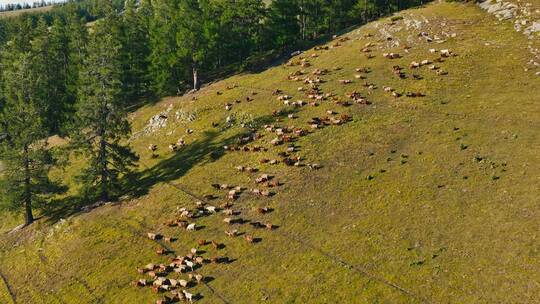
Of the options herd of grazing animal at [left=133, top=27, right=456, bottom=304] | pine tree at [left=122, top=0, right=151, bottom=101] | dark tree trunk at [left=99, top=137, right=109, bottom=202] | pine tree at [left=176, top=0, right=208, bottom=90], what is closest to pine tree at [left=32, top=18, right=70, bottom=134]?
pine tree at [left=122, top=0, right=151, bottom=101]

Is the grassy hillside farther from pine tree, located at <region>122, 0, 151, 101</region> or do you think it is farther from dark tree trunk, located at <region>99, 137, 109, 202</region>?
pine tree, located at <region>122, 0, 151, 101</region>

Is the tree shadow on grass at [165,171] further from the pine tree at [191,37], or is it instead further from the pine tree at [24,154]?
the pine tree at [191,37]

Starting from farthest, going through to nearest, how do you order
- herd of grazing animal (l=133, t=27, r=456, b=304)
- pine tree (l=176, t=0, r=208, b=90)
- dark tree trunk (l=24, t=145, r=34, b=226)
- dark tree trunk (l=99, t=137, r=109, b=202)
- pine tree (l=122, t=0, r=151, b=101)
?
pine tree (l=122, t=0, r=151, b=101) < pine tree (l=176, t=0, r=208, b=90) < dark tree trunk (l=24, t=145, r=34, b=226) < dark tree trunk (l=99, t=137, r=109, b=202) < herd of grazing animal (l=133, t=27, r=456, b=304)

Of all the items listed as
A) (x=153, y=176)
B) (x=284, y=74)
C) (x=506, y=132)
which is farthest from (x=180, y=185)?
(x=506, y=132)

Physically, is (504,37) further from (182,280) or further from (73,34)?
(73,34)

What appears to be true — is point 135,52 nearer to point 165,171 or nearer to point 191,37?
point 191,37

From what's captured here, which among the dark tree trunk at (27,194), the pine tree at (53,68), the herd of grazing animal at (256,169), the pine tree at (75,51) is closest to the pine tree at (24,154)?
the dark tree trunk at (27,194)
